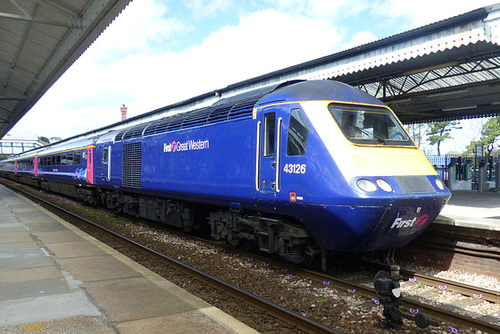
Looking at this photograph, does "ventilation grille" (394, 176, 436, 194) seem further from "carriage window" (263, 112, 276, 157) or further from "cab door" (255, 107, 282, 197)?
"carriage window" (263, 112, 276, 157)

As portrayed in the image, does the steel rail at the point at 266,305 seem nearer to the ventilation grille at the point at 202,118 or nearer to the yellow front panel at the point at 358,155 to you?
the yellow front panel at the point at 358,155

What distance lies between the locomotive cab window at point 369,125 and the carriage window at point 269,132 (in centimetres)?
103

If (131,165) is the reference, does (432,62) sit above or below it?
above

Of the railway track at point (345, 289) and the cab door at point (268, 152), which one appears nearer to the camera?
the railway track at point (345, 289)

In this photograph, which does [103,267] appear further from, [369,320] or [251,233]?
[369,320]

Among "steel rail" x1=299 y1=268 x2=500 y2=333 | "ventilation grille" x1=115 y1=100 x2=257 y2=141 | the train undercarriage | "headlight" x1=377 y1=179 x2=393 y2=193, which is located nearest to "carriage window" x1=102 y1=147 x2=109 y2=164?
the train undercarriage

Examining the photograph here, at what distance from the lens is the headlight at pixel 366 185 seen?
518 cm

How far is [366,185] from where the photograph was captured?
205 inches

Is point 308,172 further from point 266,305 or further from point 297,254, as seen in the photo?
point 266,305

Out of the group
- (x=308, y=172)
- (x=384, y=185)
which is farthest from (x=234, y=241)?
(x=384, y=185)

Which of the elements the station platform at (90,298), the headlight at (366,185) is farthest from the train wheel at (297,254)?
the station platform at (90,298)

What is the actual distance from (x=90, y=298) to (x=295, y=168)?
331 centimetres

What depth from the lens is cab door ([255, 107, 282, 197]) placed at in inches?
246

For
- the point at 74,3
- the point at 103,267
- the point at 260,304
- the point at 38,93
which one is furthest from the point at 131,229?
the point at 38,93
